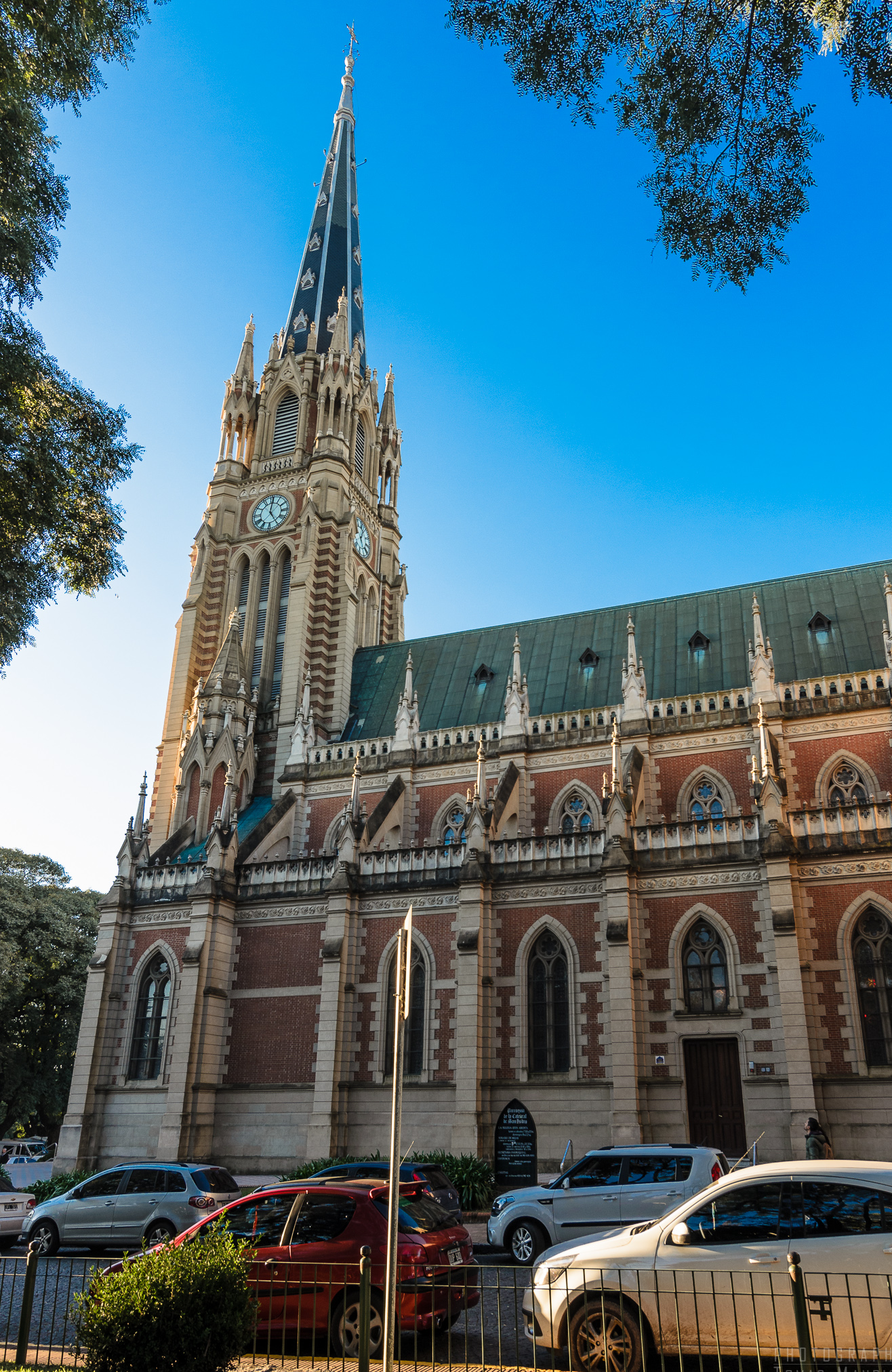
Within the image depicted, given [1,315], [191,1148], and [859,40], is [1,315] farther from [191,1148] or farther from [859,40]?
[191,1148]

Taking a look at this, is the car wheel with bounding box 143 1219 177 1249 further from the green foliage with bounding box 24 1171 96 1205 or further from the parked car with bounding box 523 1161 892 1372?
the parked car with bounding box 523 1161 892 1372

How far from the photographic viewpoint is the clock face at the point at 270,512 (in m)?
44.5

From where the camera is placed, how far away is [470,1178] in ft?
73.3

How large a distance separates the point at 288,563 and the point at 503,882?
21.7 metres

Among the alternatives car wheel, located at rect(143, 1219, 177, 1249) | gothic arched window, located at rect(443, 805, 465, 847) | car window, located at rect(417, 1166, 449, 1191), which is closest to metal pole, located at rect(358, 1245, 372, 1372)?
car window, located at rect(417, 1166, 449, 1191)

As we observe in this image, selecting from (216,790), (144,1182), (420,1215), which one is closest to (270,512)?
(216,790)

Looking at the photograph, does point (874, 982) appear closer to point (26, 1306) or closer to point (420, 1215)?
point (420, 1215)

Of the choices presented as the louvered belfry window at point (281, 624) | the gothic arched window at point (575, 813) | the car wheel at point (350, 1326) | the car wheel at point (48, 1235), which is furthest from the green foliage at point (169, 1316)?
the louvered belfry window at point (281, 624)

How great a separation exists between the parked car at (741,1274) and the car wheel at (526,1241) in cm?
546

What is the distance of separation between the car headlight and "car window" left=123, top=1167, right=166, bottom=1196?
9.94 metres

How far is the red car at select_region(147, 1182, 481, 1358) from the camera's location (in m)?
10.3

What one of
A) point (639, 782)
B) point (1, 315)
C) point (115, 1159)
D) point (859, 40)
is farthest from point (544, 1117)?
point (859, 40)

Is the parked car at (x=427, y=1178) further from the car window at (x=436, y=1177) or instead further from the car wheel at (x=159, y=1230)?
the car wheel at (x=159, y=1230)

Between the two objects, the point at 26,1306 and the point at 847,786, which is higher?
the point at 847,786
